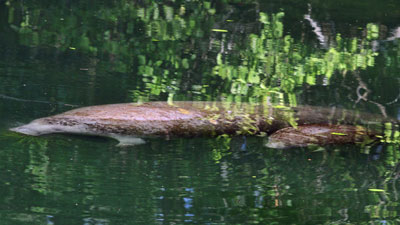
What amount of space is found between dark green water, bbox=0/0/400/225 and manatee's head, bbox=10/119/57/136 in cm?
11

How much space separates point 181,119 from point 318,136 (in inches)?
48.4

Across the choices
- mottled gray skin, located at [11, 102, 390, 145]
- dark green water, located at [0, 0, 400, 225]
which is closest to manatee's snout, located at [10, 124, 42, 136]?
mottled gray skin, located at [11, 102, 390, 145]

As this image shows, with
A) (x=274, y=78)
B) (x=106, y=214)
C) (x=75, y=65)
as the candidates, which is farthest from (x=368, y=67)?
(x=106, y=214)

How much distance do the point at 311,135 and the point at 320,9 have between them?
6190 millimetres

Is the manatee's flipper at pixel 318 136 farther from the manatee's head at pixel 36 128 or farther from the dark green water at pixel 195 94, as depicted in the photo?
the manatee's head at pixel 36 128

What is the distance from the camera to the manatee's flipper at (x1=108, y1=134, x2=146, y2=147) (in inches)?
223

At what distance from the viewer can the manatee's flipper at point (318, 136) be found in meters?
5.90

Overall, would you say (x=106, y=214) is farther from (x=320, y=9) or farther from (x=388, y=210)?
(x=320, y=9)

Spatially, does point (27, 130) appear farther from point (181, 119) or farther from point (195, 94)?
point (195, 94)

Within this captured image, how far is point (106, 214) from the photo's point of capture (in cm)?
436

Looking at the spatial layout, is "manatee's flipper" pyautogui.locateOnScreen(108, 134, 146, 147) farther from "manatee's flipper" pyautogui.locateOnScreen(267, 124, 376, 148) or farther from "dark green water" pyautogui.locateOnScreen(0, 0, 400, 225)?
"manatee's flipper" pyautogui.locateOnScreen(267, 124, 376, 148)

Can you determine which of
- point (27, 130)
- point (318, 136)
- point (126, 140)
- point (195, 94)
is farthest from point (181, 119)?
point (27, 130)

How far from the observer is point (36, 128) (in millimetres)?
5766

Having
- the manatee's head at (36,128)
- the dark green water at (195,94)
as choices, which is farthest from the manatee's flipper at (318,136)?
the manatee's head at (36,128)
